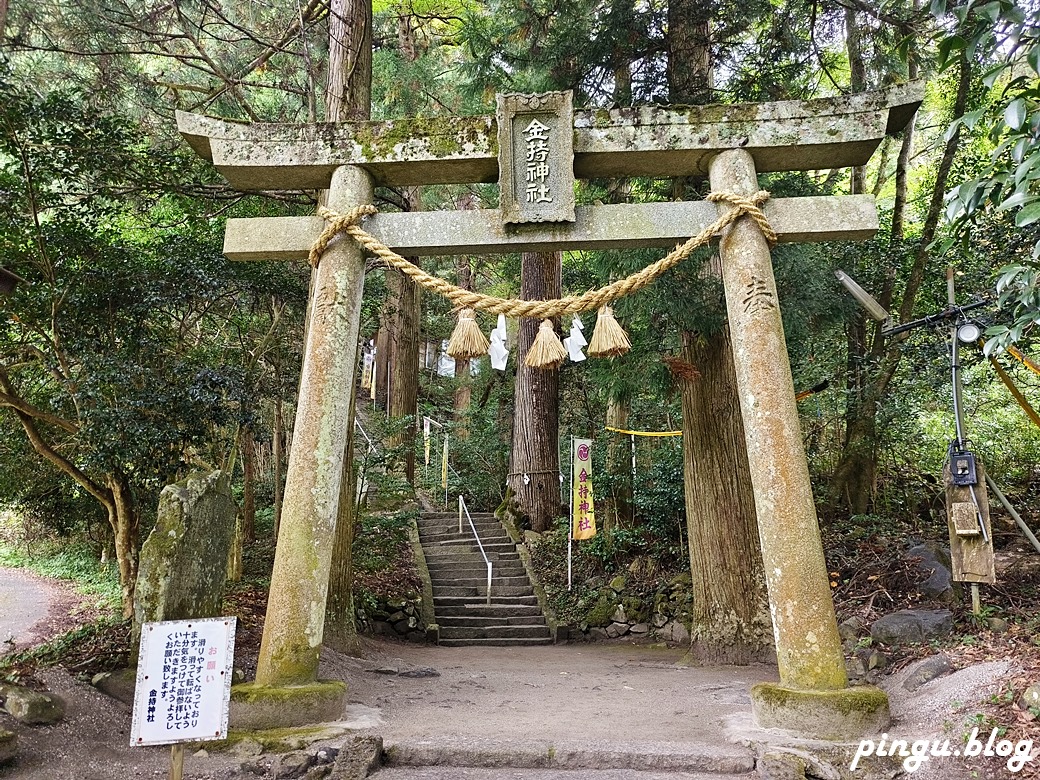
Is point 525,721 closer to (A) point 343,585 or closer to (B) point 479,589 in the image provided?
(A) point 343,585

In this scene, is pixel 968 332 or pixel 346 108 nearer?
pixel 968 332

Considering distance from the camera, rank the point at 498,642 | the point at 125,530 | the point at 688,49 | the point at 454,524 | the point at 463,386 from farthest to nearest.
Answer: the point at 463,386 < the point at 454,524 < the point at 498,642 < the point at 688,49 < the point at 125,530

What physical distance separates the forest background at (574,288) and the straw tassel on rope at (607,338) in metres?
1.79

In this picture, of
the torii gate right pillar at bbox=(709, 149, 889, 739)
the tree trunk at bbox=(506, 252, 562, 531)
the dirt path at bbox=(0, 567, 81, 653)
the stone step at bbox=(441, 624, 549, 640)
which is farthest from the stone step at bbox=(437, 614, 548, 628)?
the torii gate right pillar at bbox=(709, 149, 889, 739)

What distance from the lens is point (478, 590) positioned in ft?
31.8

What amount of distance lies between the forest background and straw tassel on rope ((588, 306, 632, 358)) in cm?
179

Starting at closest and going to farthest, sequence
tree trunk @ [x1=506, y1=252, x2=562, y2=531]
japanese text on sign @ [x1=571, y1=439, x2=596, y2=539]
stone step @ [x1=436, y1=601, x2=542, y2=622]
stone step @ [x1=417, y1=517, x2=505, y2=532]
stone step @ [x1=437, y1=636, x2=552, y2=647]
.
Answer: stone step @ [x1=437, y1=636, x2=552, y2=647], japanese text on sign @ [x1=571, y1=439, x2=596, y2=539], stone step @ [x1=436, y1=601, x2=542, y2=622], tree trunk @ [x1=506, y1=252, x2=562, y2=531], stone step @ [x1=417, y1=517, x2=505, y2=532]

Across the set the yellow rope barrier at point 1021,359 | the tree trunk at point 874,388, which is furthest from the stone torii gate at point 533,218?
the tree trunk at point 874,388

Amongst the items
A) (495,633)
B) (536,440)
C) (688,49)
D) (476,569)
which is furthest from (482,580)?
(688,49)

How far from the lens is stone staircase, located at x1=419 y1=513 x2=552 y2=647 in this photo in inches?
340

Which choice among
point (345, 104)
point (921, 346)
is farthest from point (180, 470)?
point (921, 346)

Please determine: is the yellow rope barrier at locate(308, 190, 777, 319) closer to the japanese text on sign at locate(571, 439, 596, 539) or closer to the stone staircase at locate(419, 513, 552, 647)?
the japanese text on sign at locate(571, 439, 596, 539)

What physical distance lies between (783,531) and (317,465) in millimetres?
2723

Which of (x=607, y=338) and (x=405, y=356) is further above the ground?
(x=405, y=356)
